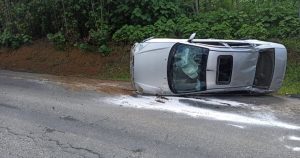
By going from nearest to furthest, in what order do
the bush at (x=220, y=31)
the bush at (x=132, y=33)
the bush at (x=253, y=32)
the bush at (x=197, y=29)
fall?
the bush at (x=253, y=32), the bush at (x=220, y=31), the bush at (x=197, y=29), the bush at (x=132, y=33)

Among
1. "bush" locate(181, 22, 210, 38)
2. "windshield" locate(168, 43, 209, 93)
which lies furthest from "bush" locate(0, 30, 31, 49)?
"windshield" locate(168, 43, 209, 93)

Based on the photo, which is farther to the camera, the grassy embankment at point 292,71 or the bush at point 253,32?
the bush at point 253,32

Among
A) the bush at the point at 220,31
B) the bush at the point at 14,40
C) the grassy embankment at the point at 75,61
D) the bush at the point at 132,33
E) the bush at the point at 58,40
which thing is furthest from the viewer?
the bush at the point at 14,40

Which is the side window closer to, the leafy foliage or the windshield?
the windshield

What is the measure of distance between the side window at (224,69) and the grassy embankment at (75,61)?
3982 mm

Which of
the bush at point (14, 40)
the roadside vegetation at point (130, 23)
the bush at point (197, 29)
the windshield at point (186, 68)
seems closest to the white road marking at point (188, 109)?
the windshield at point (186, 68)

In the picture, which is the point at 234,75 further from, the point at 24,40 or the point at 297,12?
the point at 24,40

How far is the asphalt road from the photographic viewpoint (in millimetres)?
7133

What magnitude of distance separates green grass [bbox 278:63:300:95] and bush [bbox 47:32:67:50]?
10.1 metres

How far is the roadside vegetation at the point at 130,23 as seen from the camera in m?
16.6

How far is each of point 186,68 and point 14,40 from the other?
1318 centimetres

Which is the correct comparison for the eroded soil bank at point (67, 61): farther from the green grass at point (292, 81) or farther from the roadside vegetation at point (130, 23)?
the green grass at point (292, 81)

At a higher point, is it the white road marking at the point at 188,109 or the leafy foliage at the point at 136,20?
the leafy foliage at the point at 136,20

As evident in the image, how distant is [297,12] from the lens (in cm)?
1700
